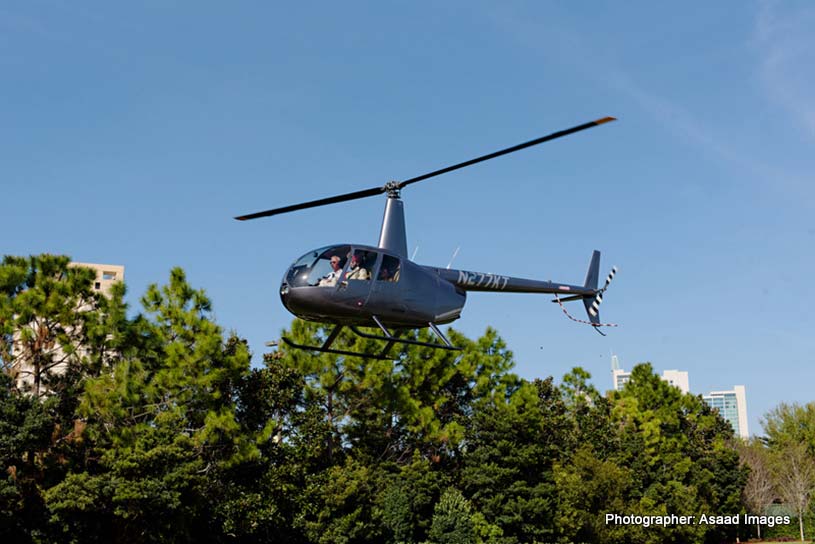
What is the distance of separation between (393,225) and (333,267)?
2472mm

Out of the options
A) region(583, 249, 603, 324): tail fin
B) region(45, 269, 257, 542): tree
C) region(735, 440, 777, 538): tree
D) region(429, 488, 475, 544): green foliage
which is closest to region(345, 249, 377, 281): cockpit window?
region(583, 249, 603, 324): tail fin

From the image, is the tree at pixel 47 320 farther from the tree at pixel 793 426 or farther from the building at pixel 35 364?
the tree at pixel 793 426

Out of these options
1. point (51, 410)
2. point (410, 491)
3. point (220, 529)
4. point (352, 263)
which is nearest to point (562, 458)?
point (410, 491)

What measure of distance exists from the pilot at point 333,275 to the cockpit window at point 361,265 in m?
0.18

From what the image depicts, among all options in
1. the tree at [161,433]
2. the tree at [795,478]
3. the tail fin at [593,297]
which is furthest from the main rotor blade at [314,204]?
the tree at [795,478]

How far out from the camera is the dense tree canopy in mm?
29156

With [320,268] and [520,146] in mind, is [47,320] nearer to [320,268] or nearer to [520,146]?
[320,268]

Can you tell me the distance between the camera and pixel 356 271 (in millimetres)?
15047

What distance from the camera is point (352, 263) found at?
49.0 feet

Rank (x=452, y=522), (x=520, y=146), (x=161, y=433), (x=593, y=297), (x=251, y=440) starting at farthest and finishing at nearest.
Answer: (x=452, y=522), (x=251, y=440), (x=161, y=433), (x=593, y=297), (x=520, y=146)

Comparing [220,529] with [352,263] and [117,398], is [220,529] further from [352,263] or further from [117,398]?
[352,263]

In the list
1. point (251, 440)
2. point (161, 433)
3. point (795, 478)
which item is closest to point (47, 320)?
point (161, 433)

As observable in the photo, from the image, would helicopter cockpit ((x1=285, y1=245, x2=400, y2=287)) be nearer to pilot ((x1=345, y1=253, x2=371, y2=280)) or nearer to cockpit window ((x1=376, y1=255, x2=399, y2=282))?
pilot ((x1=345, y1=253, x2=371, y2=280))

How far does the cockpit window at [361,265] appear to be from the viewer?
1496 cm
